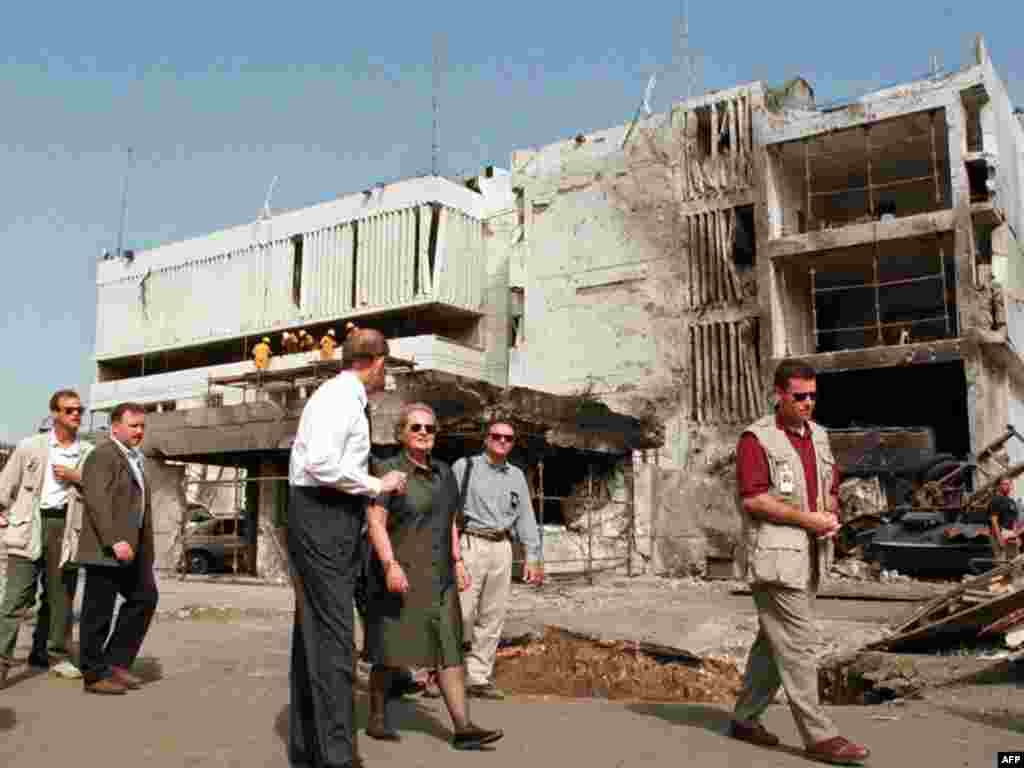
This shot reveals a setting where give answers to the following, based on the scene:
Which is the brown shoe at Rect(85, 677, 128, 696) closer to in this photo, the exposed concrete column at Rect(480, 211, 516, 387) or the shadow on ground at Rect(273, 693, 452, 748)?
the shadow on ground at Rect(273, 693, 452, 748)

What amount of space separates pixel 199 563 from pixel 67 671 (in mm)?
18417

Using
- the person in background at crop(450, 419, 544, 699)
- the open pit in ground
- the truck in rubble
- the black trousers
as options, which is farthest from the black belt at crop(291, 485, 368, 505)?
the truck in rubble

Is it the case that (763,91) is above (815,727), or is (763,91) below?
above

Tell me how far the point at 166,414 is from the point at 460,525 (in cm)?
1643

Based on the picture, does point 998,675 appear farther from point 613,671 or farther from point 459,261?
point 459,261

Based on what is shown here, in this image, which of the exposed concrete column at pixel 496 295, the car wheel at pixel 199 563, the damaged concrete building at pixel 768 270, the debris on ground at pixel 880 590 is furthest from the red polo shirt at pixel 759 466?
the exposed concrete column at pixel 496 295

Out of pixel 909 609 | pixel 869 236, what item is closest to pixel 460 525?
pixel 909 609

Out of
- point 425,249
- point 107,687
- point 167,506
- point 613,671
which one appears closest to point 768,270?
point 425,249

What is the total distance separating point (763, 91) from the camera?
24.1 meters

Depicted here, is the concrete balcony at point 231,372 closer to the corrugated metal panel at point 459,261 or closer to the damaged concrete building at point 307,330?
the damaged concrete building at point 307,330

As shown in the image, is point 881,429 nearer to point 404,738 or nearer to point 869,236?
point 869,236

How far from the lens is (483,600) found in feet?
19.8

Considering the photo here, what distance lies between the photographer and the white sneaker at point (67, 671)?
6.10m

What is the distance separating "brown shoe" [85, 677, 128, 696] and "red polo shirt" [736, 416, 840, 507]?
12.1ft
